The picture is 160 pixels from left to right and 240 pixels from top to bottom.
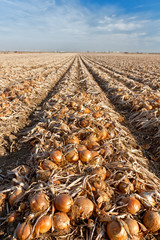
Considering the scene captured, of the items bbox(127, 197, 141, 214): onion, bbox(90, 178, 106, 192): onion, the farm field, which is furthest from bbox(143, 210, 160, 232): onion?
bbox(90, 178, 106, 192): onion

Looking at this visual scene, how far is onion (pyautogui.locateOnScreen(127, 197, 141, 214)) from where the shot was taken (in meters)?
1.72

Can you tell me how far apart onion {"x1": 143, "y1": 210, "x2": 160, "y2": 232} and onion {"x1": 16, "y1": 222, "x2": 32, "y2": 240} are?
118cm

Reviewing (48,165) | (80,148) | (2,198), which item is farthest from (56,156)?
(2,198)

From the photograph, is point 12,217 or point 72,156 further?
point 72,156

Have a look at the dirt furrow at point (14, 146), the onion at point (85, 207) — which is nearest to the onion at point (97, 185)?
the onion at point (85, 207)

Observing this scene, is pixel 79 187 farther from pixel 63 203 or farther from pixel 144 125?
pixel 144 125

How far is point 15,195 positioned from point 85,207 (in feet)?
2.88

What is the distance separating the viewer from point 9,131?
13.2 feet

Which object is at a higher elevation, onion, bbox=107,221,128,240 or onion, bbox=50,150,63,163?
onion, bbox=50,150,63,163

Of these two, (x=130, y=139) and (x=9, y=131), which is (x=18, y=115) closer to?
(x=9, y=131)

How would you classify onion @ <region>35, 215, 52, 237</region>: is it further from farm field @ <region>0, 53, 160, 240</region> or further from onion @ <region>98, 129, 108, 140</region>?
onion @ <region>98, 129, 108, 140</region>

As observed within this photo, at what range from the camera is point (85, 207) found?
168cm

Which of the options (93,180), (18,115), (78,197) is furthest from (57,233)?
(18,115)

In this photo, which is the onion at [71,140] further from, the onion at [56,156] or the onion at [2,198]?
the onion at [2,198]
